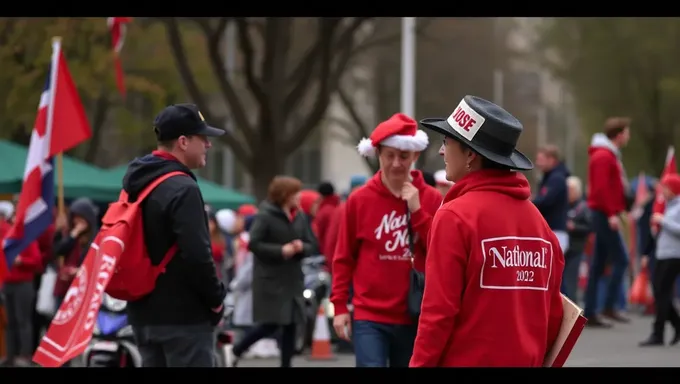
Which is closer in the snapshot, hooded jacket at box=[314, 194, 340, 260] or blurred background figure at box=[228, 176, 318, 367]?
blurred background figure at box=[228, 176, 318, 367]

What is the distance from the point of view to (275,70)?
25500 millimetres

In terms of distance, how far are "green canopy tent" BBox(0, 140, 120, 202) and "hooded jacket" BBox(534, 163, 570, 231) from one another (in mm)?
7092

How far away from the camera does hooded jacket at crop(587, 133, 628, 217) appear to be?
15.7m

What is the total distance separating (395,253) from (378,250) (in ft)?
0.33

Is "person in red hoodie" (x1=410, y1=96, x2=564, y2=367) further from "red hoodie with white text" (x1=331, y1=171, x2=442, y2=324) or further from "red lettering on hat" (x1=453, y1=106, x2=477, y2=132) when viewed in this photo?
"red hoodie with white text" (x1=331, y1=171, x2=442, y2=324)

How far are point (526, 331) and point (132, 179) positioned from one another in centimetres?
252

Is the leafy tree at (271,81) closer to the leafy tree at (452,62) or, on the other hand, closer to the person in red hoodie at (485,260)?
the leafy tree at (452,62)

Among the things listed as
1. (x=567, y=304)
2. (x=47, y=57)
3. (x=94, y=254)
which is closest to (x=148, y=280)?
(x=94, y=254)

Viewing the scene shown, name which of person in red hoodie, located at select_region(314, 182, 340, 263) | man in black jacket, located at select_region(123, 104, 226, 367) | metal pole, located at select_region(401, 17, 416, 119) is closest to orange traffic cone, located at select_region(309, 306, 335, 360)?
person in red hoodie, located at select_region(314, 182, 340, 263)

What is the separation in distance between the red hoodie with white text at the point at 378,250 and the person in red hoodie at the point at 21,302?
6.56 metres

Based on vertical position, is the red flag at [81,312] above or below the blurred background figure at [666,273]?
above

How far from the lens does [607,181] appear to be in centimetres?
1569

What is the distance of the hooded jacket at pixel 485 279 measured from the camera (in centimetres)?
521

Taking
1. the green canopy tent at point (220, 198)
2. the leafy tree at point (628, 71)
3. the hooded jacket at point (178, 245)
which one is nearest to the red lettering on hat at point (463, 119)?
the hooded jacket at point (178, 245)
